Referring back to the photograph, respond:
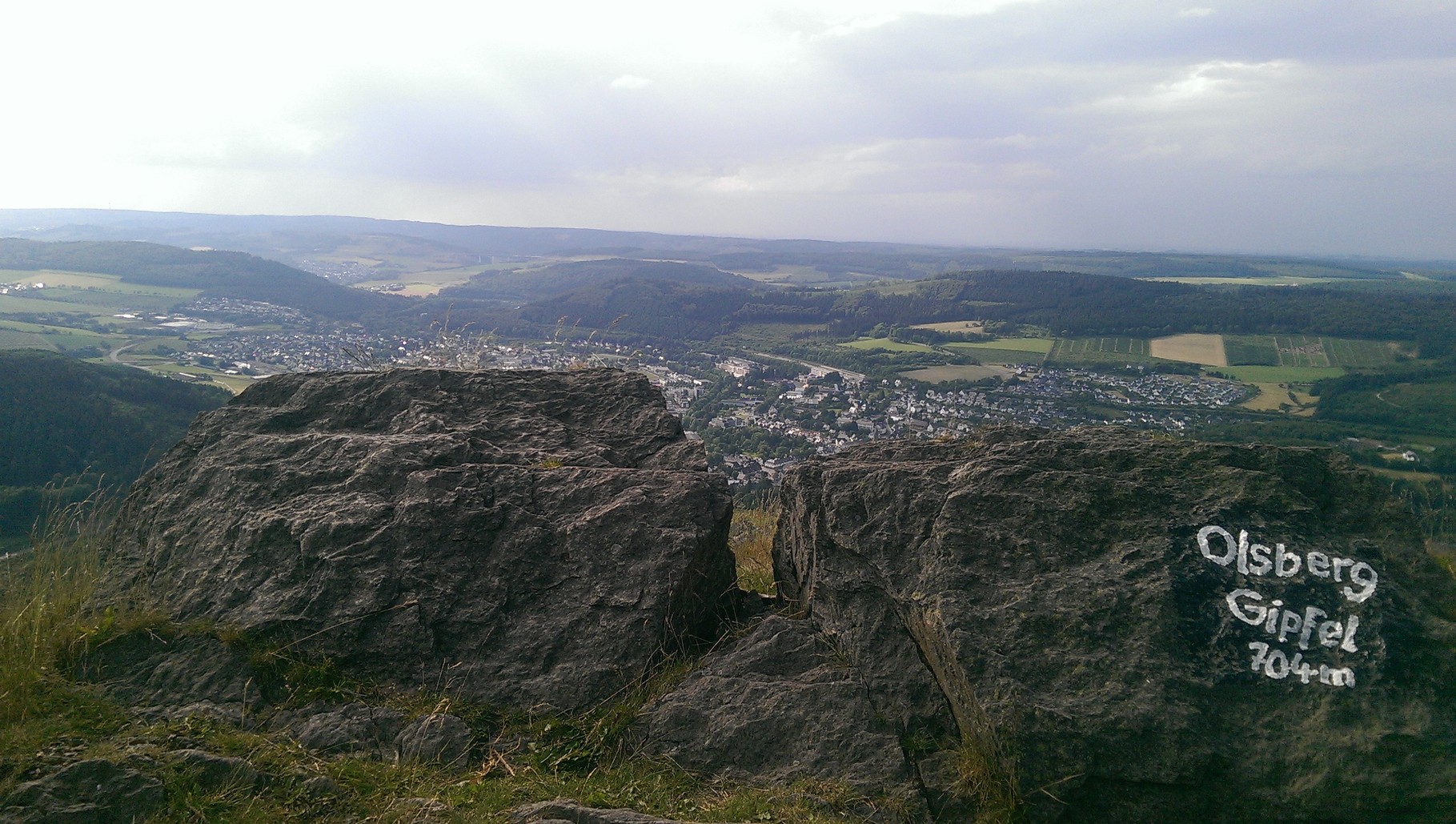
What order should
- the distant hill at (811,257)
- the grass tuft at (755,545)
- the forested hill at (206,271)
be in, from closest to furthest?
the grass tuft at (755,545)
the forested hill at (206,271)
the distant hill at (811,257)

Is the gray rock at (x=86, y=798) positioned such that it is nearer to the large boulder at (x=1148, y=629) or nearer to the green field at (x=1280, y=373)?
the large boulder at (x=1148, y=629)

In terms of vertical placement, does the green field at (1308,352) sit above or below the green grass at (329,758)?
above

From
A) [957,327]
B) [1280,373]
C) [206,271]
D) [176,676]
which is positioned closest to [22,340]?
[206,271]

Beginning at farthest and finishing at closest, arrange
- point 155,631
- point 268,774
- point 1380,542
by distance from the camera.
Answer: point 155,631, point 1380,542, point 268,774

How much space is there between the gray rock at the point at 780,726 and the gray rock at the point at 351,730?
5.29 ft

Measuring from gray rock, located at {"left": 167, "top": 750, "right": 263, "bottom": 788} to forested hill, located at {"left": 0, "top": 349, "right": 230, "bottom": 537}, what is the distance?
1402 cm

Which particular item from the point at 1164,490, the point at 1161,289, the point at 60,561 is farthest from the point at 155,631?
the point at 1161,289

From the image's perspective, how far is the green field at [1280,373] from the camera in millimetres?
35406

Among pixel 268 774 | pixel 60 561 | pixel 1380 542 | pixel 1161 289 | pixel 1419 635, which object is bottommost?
pixel 268 774

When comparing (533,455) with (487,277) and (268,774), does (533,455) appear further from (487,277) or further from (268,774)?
(487,277)

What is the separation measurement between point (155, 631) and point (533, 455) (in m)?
2.91

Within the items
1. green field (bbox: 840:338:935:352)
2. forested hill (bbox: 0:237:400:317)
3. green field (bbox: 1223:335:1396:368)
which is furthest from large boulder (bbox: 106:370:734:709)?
forested hill (bbox: 0:237:400:317)

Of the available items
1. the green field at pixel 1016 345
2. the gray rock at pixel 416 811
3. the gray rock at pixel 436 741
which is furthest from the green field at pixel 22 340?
the green field at pixel 1016 345

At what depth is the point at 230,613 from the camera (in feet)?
15.8
